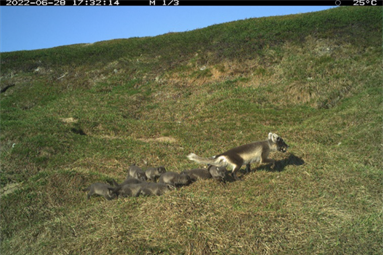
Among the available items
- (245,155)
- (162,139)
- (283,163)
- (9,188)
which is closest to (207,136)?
(162,139)

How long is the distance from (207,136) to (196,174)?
5.44m

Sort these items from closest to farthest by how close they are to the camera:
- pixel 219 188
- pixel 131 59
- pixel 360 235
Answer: pixel 360 235 → pixel 219 188 → pixel 131 59

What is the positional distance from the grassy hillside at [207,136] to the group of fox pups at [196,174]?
362 mm

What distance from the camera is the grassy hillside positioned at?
5359 millimetres

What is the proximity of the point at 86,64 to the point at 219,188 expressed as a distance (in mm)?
24545

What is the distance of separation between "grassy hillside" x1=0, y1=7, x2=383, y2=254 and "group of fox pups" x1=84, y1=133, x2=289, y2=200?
36cm

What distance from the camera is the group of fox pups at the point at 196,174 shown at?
7.36m

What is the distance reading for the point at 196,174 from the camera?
8047 millimetres

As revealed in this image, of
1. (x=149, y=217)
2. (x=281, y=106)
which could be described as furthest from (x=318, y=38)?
(x=149, y=217)

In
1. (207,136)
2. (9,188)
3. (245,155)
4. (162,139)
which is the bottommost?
(162,139)

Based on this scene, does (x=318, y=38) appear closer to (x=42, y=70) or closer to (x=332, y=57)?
(x=332, y=57)

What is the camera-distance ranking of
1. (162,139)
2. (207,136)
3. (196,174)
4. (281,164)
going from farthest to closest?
(162,139) → (207,136) → (281,164) → (196,174)

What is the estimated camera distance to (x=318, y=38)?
22516 millimetres

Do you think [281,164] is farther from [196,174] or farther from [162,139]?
[162,139]
